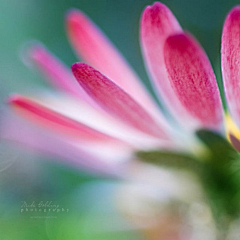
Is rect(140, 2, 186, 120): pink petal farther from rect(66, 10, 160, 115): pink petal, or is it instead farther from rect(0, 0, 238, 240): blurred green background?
rect(0, 0, 238, 240): blurred green background

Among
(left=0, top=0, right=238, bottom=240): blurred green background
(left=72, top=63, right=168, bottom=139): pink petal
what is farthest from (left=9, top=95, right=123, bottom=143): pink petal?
(left=0, top=0, right=238, bottom=240): blurred green background

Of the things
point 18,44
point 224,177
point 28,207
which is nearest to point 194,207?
point 224,177

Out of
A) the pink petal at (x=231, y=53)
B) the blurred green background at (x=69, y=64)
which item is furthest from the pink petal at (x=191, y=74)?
the blurred green background at (x=69, y=64)

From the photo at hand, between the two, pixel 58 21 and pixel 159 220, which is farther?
pixel 58 21

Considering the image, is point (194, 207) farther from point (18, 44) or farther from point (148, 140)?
point (18, 44)

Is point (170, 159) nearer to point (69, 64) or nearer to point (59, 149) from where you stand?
point (59, 149)

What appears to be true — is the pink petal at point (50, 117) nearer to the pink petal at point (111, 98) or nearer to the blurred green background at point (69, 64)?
the pink petal at point (111, 98)
